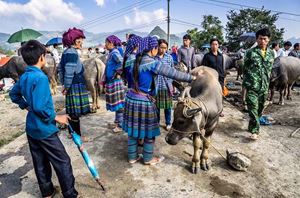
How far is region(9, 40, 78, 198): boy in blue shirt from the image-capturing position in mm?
2541

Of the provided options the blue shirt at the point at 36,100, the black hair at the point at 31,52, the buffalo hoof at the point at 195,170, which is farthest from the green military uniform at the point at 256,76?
the black hair at the point at 31,52

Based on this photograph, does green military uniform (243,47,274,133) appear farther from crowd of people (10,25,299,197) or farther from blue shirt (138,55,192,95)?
blue shirt (138,55,192,95)

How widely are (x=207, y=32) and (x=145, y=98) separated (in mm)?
27248

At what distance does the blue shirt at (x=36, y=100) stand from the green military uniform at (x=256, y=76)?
3.57 metres

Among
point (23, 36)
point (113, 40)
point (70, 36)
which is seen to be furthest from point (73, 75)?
point (23, 36)

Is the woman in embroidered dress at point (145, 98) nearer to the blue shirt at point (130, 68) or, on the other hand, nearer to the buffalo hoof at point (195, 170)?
the blue shirt at point (130, 68)

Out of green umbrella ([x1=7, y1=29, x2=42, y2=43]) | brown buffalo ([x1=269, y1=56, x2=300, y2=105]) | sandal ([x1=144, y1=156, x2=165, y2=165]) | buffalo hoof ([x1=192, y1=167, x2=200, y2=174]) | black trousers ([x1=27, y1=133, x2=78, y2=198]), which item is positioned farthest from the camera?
green umbrella ([x1=7, y1=29, x2=42, y2=43])

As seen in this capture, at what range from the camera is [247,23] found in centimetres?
3192

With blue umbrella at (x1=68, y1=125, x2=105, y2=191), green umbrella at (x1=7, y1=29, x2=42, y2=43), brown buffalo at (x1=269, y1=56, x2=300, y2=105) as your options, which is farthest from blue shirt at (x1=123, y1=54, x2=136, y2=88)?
green umbrella at (x1=7, y1=29, x2=42, y2=43)

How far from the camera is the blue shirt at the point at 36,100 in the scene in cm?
252

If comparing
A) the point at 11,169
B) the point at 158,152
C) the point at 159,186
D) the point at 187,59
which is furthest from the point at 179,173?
the point at 187,59

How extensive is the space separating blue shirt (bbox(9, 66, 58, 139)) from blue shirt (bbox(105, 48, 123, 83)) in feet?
7.07

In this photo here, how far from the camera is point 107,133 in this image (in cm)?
511

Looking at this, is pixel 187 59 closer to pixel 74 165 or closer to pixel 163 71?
pixel 163 71
